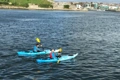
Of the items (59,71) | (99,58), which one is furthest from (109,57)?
(59,71)

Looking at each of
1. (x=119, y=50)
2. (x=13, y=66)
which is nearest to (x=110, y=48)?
(x=119, y=50)

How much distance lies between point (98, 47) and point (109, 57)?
10.1 meters

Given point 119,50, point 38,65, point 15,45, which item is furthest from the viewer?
point 15,45

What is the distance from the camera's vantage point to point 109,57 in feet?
154

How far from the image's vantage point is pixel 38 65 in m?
40.6

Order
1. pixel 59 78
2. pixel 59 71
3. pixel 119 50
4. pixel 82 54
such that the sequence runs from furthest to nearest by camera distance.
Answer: pixel 119 50
pixel 82 54
pixel 59 71
pixel 59 78

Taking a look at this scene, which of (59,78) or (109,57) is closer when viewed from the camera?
(59,78)

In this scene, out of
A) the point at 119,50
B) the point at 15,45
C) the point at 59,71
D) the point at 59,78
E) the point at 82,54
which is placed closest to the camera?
the point at 59,78

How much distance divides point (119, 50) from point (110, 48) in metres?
2.51

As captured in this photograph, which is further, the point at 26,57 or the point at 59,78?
the point at 26,57

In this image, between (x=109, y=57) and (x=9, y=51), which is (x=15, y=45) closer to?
(x=9, y=51)

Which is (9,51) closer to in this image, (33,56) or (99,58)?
(33,56)

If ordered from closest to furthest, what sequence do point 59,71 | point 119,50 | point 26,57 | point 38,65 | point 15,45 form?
1. point 59,71
2. point 38,65
3. point 26,57
4. point 119,50
5. point 15,45

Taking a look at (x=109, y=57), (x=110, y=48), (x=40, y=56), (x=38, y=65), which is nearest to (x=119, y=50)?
(x=110, y=48)
